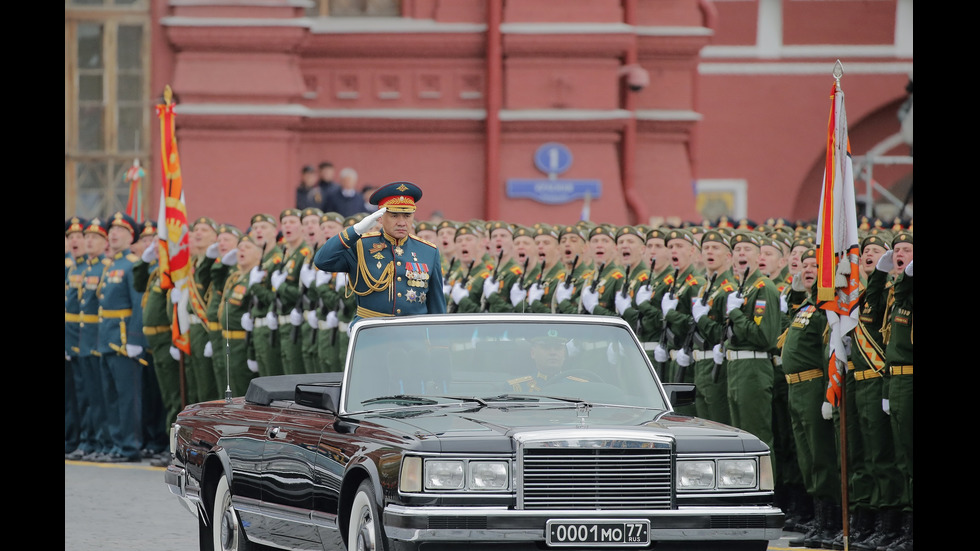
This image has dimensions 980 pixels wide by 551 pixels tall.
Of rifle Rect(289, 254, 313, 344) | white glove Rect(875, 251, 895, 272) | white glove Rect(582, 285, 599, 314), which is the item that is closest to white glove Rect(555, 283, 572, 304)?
white glove Rect(582, 285, 599, 314)

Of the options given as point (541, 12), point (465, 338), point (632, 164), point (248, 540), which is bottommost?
point (248, 540)

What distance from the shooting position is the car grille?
8195mm

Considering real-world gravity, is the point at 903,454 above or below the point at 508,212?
below

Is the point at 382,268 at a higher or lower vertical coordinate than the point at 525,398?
higher

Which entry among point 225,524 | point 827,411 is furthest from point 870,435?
point 225,524

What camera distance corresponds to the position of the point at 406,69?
26.9 metres

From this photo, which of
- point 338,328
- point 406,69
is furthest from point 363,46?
point 338,328

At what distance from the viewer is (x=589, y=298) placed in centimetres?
1561

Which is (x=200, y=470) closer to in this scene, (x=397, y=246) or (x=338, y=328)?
(x=397, y=246)

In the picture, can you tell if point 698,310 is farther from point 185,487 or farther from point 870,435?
point 185,487

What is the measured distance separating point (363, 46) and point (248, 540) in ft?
56.8

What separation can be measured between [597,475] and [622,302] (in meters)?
6.85

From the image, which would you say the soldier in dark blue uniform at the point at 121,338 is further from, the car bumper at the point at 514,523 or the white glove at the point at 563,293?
the car bumper at the point at 514,523

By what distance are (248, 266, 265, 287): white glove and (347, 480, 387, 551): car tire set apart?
29.6ft
